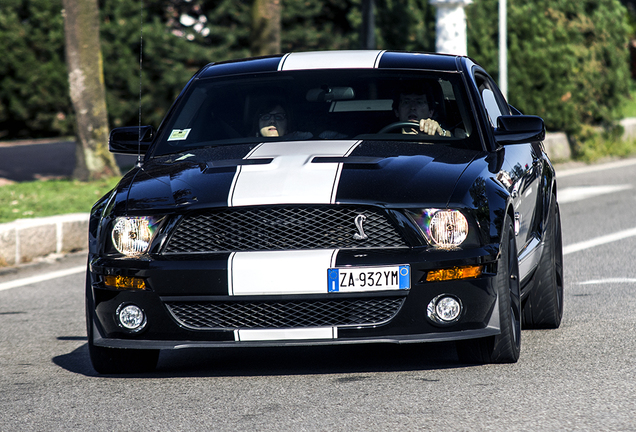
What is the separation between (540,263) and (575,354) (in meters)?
0.79

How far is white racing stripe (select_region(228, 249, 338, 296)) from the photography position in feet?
15.7

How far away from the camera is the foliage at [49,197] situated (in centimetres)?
1177

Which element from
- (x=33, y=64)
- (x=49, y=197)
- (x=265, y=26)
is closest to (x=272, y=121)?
(x=49, y=197)

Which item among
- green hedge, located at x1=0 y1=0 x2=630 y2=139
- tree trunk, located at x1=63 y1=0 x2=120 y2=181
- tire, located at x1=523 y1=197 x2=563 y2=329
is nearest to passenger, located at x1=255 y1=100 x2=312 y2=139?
tire, located at x1=523 y1=197 x2=563 y2=329

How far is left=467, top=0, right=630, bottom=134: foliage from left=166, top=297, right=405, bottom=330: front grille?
47.6ft

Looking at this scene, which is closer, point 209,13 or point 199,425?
point 199,425

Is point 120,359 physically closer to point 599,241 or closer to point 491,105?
point 491,105

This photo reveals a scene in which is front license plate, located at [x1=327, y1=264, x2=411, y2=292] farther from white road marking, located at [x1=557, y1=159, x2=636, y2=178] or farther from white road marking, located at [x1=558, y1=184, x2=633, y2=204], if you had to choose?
white road marking, located at [x1=557, y1=159, x2=636, y2=178]

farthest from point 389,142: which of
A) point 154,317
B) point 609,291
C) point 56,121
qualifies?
point 56,121

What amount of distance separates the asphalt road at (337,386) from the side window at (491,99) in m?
1.23

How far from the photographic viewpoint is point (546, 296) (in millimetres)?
6340

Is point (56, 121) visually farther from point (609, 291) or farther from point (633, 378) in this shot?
point (633, 378)

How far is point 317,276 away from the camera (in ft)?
15.8

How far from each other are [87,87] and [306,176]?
34.9 ft
